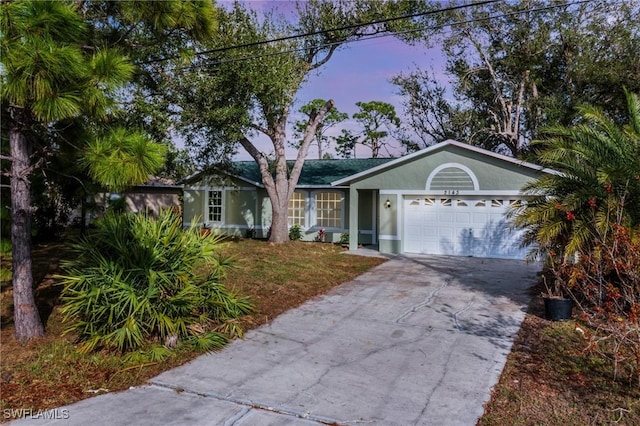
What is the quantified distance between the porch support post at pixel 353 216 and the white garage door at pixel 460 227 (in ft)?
5.73

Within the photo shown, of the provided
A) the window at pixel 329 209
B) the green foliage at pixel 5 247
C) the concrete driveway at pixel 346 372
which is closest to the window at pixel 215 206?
the window at pixel 329 209

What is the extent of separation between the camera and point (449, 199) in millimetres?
14164

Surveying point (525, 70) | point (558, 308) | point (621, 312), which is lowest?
point (558, 308)

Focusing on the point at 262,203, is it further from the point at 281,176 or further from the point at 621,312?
the point at 621,312

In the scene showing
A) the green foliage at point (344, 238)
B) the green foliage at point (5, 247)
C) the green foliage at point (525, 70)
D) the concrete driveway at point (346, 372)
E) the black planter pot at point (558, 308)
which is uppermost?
the green foliage at point (525, 70)

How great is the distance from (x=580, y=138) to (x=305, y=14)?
34.9ft

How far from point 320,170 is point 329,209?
125 inches

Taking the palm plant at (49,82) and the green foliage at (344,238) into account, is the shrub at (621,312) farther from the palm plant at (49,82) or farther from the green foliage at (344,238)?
the green foliage at (344,238)

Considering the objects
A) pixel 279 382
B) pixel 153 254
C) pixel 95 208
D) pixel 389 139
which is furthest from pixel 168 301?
pixel 389 139

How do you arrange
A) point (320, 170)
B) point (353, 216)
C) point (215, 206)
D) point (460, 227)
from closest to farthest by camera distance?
1. point (460, 227)
2. point (353, 216)
3. point (215, 206)
4. point (320, 170)

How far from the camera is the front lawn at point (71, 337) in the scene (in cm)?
459

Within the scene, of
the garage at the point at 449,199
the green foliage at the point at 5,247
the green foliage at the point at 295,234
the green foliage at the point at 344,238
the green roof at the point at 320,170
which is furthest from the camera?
the green roof at the point at 320,170

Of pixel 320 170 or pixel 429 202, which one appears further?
pixel 320 170

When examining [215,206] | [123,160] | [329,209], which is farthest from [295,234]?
[123,160]
